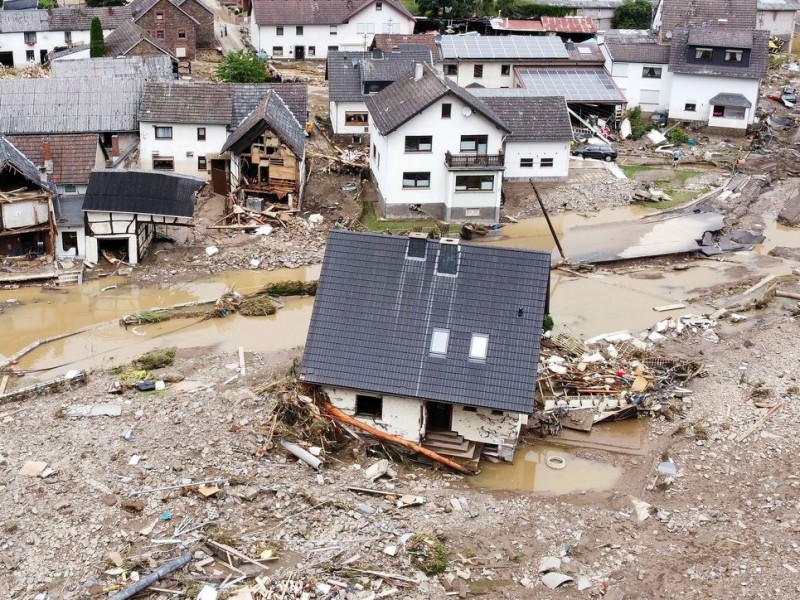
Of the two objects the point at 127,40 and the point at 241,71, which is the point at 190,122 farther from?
the point at 127,40

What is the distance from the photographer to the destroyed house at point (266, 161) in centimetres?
4541

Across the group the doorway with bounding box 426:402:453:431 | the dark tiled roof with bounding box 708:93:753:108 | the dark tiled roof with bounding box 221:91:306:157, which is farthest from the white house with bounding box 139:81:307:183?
the dark tiled roof with bounding box 708:93:753:108

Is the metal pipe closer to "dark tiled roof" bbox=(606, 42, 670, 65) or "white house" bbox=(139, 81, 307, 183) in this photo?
"white house" bbox=(139, 81, 307, 183)

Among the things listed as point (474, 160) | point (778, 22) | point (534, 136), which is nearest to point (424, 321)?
point (474, 160)

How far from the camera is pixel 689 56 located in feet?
200

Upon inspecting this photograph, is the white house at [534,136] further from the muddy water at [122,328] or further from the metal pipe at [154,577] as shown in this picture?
the metal pipe at [154,577]

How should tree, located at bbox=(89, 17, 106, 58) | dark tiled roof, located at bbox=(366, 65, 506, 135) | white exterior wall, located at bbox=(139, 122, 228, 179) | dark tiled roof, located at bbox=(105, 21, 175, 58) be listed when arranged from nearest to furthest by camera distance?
dark tiled roof, located at bbox=(366, 65, 506, 135) < white exterior wall, located at bbox=(139, 122, 228, 179) < tree, located at bbox=(89, 17, 106, 58) < dark tiled roof, located at bbox=(105, 21, 175, 58)

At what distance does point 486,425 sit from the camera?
2652 centimetres

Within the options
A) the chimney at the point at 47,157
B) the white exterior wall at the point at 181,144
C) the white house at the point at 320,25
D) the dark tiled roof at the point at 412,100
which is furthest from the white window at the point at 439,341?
the white house at the point at 320,25

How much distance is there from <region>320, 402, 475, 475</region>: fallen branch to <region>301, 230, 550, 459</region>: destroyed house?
194 mm

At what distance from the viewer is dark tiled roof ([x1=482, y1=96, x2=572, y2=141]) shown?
49625 millimetres

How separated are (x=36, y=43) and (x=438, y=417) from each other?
54581 mm

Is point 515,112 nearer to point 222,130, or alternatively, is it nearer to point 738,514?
point 222,130

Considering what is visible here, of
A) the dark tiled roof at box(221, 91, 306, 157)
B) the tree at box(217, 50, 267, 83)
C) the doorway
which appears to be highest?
the tree at box(217, 50, 267, 83)
